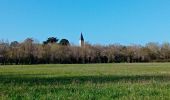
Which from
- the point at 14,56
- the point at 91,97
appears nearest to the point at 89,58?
the point at 14,56

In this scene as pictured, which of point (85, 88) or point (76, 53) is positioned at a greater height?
point (76, 53)

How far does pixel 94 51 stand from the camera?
551 ft

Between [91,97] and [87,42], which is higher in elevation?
[87,42]

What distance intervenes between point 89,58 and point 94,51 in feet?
18.4

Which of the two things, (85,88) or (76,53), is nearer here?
(85,88)

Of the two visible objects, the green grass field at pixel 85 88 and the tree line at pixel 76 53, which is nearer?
the green grass field at pixel 85 88

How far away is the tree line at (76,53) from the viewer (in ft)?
491

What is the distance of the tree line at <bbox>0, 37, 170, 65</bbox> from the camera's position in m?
150

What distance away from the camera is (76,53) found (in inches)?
6378

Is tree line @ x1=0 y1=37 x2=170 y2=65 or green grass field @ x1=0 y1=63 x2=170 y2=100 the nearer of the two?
green grass field @ x1=0 y1=63 x2=170 y2=100

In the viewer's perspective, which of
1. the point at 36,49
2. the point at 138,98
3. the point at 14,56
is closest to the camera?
the point at 138,98

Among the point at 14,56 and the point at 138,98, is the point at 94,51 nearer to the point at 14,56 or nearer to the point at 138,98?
the point at 14,56

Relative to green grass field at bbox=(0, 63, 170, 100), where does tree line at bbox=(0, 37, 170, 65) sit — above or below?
above

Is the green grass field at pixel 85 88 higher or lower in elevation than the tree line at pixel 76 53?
lower
